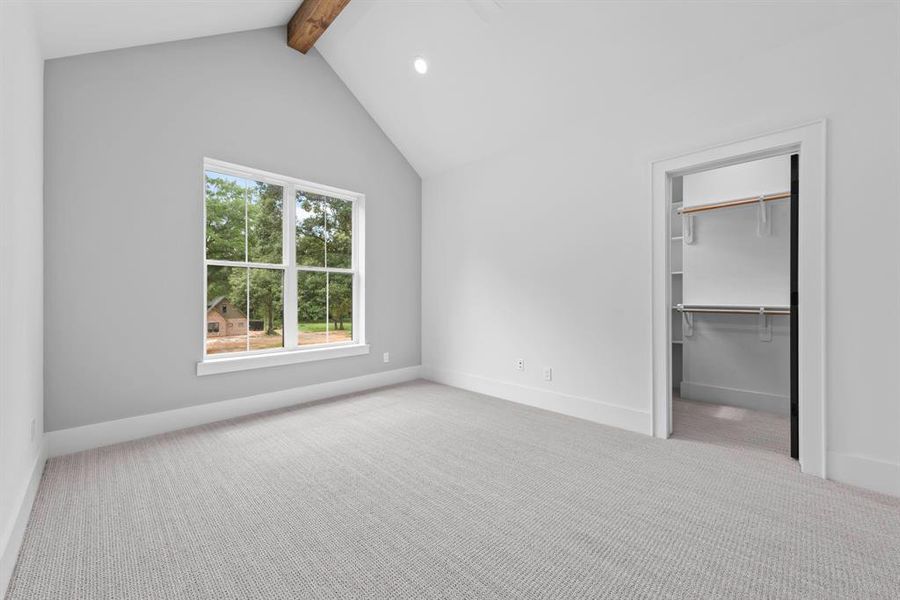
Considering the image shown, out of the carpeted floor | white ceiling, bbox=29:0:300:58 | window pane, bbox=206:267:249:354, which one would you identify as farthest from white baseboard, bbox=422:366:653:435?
white ceiling, bbox=29:0:300:58

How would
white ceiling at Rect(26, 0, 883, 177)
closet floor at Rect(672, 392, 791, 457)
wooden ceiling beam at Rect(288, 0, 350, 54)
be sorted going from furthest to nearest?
wooden ceiling beam at Rect(288, 0, 350, 54) → closet floor at Rect(672, 392, 791, 457) → white ceiling at Rect(26, 0, 883, 177)

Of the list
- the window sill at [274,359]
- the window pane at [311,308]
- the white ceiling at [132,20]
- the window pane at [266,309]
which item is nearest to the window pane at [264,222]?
the window pane at [266,309]

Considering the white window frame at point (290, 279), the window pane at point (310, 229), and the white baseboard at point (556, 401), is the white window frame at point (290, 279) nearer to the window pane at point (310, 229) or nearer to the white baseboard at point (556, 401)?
the window pane at point (310, 229)

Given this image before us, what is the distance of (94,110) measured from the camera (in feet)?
9.47

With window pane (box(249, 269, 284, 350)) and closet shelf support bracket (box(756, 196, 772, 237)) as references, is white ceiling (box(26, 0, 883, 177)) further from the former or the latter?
window pane (box(249, 269, 284, 350))

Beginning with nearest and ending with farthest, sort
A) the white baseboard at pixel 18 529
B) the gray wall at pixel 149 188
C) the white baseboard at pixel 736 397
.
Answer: the white baseboard at pixel 18 529, the gray wall at pixel 149 188, the white baseboard at pixel 736 397

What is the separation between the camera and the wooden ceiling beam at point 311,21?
343 cm

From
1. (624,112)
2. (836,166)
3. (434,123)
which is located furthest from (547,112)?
(836,166)

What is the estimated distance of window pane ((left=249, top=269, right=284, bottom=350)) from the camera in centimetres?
382

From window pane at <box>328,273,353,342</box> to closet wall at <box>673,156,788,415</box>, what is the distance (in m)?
3.68

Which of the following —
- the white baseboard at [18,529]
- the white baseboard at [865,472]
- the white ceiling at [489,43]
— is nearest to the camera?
the white baseboard at [18,529]

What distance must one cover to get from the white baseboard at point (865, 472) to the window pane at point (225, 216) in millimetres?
4584

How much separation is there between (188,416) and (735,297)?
16.8 feet

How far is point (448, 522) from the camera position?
1980 mm
